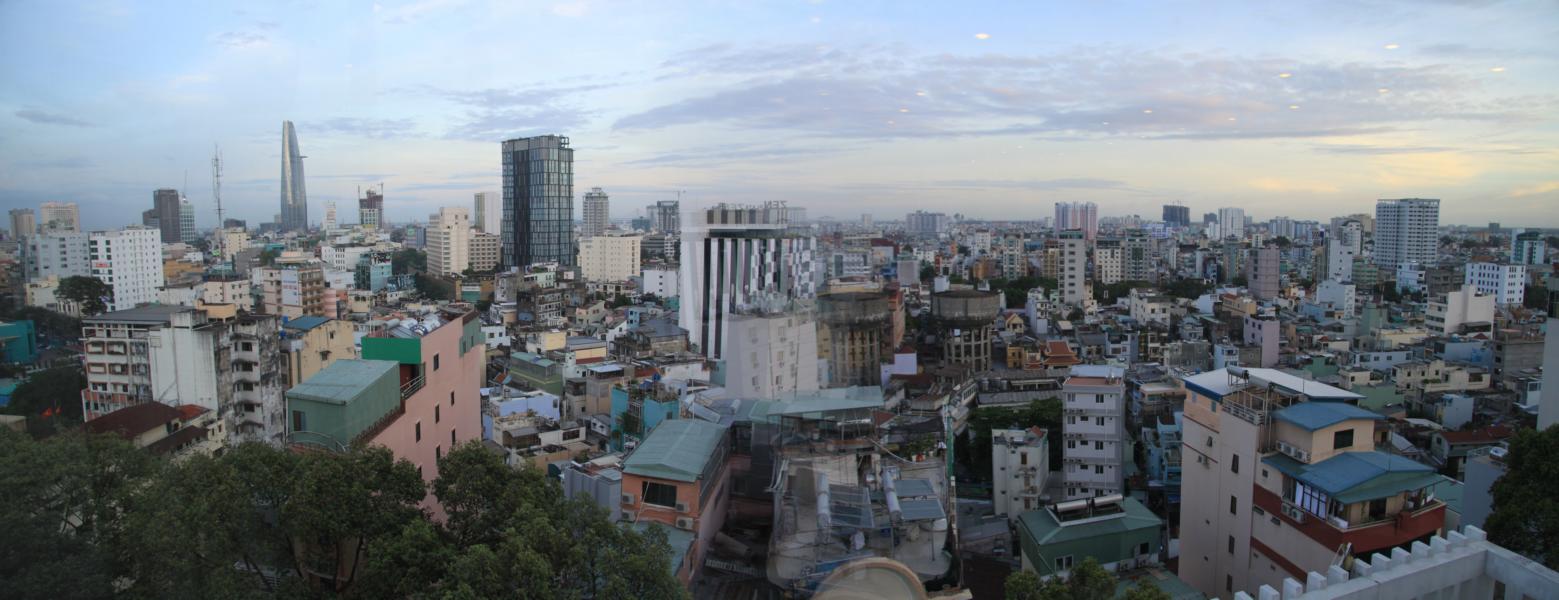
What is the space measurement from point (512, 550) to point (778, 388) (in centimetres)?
351

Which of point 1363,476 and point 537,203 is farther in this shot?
point 537,203

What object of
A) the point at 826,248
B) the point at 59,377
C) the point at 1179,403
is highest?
the point at 826,248

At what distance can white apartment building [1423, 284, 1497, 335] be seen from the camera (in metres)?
10.9

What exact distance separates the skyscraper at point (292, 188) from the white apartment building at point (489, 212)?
11174 mm

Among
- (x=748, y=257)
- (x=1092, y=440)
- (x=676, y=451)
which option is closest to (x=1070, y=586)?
(x=676, y=451)

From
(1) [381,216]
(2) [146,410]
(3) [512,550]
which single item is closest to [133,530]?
(3) [512,550]

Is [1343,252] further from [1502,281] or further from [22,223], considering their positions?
[22,223]

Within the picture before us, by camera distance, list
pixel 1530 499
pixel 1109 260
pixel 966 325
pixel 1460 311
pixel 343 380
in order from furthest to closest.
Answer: pixel 1109 260 → pixel 966 325 → pixel 1460 311 → pixel 1530 499 → pixel 343 380

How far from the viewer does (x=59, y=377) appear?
5902mm

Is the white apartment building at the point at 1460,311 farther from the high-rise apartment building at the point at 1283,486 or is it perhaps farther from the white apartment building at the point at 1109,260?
the white apartment building at the point at 1109,260

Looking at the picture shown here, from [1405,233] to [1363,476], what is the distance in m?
16.1

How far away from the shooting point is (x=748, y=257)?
6.71m

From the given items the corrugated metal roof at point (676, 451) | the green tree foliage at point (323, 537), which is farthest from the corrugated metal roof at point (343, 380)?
the corrugated metal roof at point (676, 451)

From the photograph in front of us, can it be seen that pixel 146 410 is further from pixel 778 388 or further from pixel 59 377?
pixel 778 388
